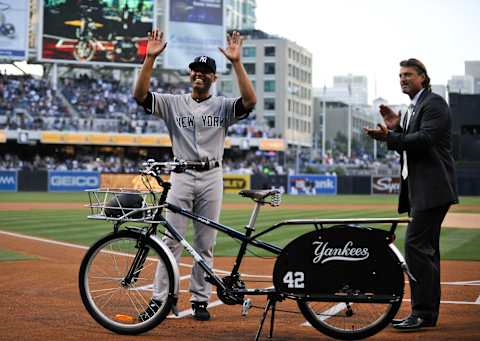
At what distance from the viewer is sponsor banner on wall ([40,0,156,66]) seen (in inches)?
2169

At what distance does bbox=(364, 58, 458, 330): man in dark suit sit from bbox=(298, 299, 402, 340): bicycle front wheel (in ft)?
1.80

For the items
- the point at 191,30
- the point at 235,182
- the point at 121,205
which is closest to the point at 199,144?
the point at 121,205

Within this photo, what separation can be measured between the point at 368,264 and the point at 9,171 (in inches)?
1588

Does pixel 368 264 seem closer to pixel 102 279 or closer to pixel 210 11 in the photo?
pixel 102 279

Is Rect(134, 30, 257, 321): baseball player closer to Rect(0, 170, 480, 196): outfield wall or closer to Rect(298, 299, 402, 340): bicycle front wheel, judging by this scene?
Rect(298, 299, 402, 340): bicycle front wheel

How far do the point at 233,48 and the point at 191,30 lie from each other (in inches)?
2112

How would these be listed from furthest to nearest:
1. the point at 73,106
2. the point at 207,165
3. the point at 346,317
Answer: the point at 73,106, the point at 207,165, the point at 346,317

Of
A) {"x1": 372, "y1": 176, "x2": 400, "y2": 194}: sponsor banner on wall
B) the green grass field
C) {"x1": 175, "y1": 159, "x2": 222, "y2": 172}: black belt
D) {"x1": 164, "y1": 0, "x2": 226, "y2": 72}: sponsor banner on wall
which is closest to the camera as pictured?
{"x1": 175, "y1": 159, "x2": 222, "y2": 172}: black belt

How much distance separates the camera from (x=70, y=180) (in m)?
45.1

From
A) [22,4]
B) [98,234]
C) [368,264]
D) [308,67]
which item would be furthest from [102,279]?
[308,67]

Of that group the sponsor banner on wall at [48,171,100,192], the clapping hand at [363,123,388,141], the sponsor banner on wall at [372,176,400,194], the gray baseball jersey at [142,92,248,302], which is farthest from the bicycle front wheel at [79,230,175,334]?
the sponsor banner on wall at [372,176,400,194]

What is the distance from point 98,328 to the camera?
19.7ft

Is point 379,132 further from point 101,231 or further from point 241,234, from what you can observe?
point 101,231

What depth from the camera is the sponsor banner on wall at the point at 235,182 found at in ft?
149
